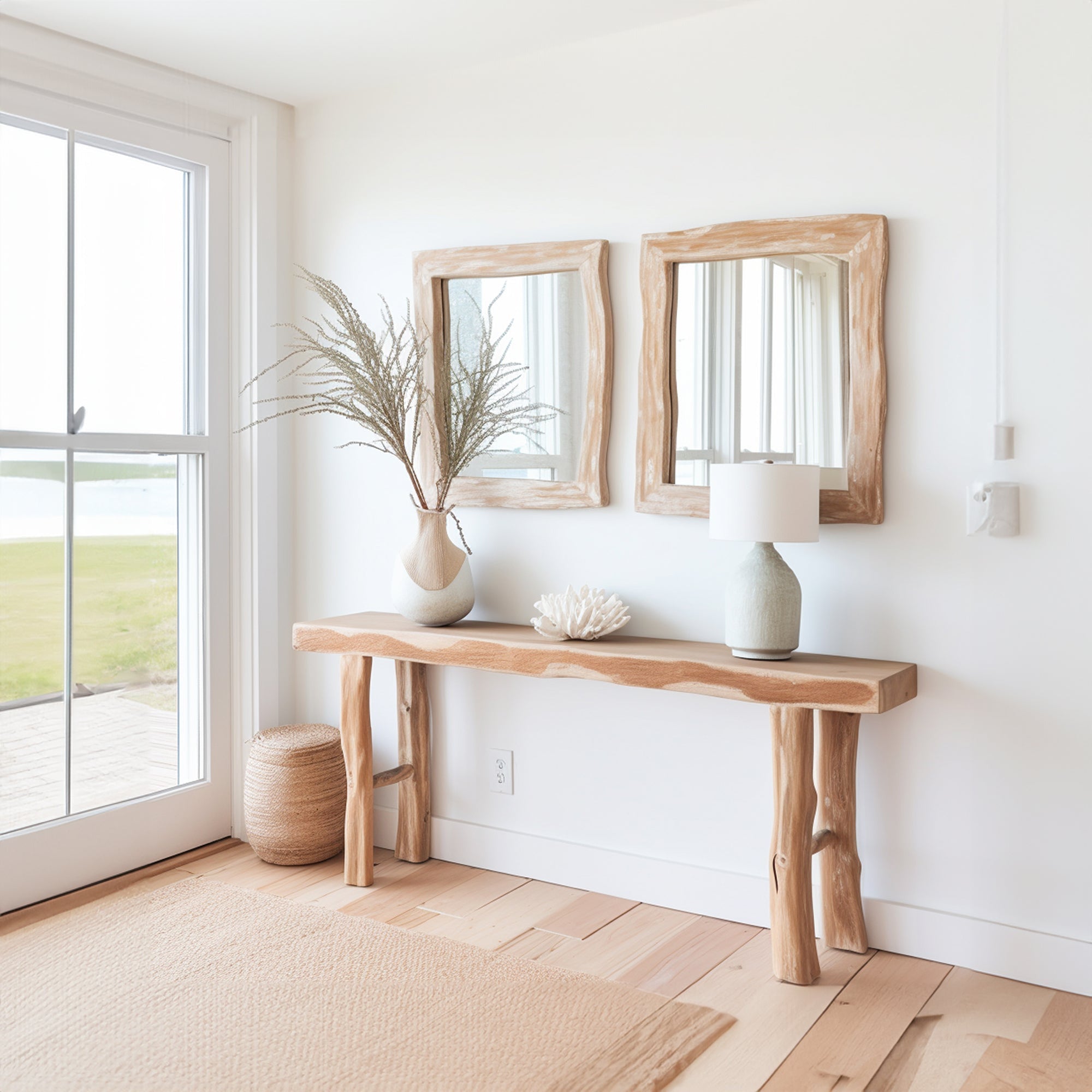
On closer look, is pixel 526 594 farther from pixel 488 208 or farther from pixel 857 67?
pixel 857 67

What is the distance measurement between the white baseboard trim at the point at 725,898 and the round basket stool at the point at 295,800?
8.5 inches

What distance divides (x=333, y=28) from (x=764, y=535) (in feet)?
5.57

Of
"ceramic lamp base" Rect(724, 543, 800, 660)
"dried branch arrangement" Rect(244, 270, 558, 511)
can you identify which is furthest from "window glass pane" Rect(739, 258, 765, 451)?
"dried branch arrangement" Rect(244, 270, 558, 511)

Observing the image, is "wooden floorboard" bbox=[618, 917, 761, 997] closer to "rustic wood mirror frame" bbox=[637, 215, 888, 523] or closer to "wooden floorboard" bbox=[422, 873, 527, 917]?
"wooden floorboard" bbox=[422, 873, 527, 917]

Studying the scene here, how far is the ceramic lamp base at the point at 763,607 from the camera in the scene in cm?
234

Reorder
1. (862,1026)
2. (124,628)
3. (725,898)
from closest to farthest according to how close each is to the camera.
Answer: (862,1026)
(725,898)
(124,628)

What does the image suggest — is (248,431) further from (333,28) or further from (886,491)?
(886,491)

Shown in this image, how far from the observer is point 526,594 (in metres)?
2.96

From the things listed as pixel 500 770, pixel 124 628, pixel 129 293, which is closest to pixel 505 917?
pixel 500 770

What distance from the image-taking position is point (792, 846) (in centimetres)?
230

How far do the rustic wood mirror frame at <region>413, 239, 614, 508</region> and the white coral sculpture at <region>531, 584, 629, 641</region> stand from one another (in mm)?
291

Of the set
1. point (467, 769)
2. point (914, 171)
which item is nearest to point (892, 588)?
point (914, 171)

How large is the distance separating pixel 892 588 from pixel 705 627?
1.54ft

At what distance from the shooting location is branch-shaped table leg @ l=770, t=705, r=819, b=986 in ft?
7.48
